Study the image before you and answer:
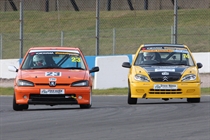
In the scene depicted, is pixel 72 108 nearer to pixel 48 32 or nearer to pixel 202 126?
pixel 202 126

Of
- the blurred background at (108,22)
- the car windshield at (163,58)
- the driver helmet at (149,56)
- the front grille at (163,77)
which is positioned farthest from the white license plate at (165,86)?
the blurred background at (108,22)

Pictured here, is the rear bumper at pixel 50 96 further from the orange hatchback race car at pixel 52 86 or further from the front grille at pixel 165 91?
the front grille at pixel 165 91

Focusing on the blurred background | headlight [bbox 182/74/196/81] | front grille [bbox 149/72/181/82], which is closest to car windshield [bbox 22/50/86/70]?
front grille [bbox 149/72/181/82]

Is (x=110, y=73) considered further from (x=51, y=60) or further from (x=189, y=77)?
(x=51, y=60)

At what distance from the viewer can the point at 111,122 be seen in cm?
1502

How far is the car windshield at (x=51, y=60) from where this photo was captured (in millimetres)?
16969

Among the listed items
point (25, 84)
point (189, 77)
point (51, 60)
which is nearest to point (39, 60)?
point (51, 60)

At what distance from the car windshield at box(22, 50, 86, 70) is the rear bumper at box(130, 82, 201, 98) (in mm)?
1384

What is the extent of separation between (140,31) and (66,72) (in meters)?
21.7

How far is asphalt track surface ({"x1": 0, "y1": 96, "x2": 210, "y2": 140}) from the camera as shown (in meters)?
13.0

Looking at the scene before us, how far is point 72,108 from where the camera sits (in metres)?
18.3

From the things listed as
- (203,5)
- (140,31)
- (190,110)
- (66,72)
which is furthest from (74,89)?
(140,31)

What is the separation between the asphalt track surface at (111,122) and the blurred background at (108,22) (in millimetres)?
12573

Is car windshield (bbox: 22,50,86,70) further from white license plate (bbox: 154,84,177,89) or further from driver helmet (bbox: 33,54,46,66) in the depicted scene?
white license plate (bbox: 154,84,177,89)
